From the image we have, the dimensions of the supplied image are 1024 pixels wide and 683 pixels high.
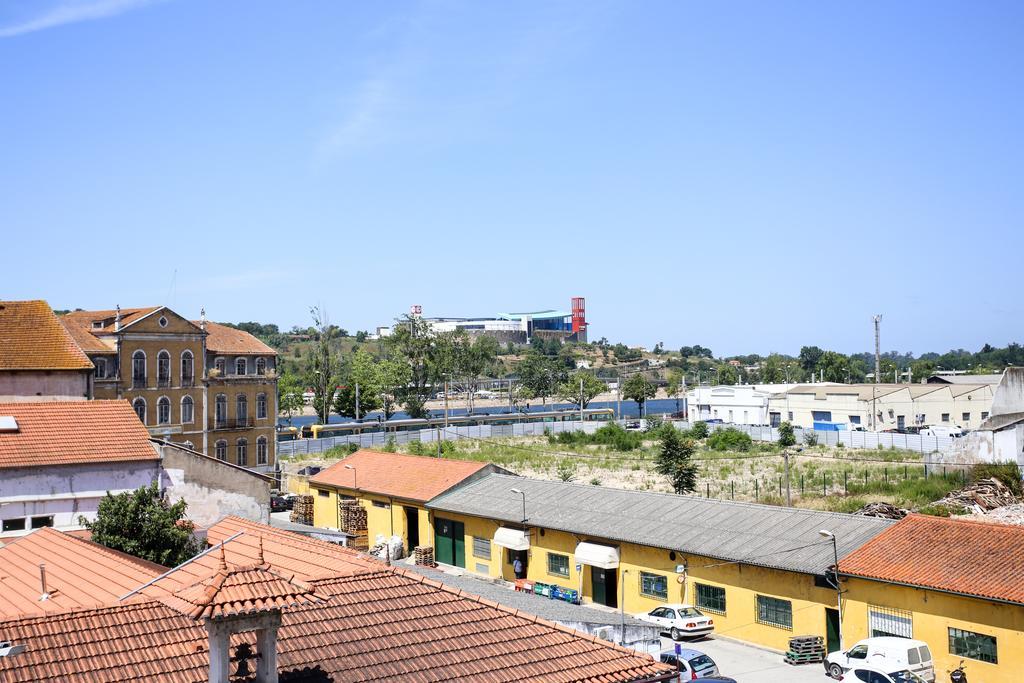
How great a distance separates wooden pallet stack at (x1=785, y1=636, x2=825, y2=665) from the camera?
2336cm

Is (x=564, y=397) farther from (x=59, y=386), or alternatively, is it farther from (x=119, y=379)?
(x=59, y=386)

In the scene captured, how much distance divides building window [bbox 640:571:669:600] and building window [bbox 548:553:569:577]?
315 cm

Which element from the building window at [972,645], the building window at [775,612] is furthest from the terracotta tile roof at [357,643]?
the building window at [775,612]

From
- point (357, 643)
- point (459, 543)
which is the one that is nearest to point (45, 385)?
point (459, 543)

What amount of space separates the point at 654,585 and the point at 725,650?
148 inches

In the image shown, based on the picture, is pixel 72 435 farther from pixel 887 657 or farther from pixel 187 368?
pixel 187 368

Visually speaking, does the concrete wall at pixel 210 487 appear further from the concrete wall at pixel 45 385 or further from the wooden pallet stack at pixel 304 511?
the wooden pallet stack at pixel 304 511

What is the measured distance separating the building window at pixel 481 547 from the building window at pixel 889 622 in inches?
548

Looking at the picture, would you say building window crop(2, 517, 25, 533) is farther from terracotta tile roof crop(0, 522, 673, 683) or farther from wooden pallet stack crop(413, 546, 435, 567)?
wooden pallet stack crop(413, 546, 435, 567)

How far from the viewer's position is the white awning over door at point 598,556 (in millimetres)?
28594

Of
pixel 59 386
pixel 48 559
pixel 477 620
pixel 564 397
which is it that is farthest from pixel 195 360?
pixel 564 397

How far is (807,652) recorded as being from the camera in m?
23.4

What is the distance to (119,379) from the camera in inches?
2073

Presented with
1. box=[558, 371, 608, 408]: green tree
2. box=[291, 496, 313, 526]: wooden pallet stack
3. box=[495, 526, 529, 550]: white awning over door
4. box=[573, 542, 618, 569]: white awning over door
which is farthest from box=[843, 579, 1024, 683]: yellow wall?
box=[558, 371, 608, 408]: green tree
